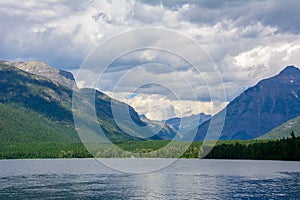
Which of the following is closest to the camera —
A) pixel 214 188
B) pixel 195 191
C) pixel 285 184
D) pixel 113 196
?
pixel 113 196

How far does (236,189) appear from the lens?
110m

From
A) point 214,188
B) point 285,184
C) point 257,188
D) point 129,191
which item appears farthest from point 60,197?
point 285,184

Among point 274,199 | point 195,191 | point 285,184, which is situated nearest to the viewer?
point 274,199

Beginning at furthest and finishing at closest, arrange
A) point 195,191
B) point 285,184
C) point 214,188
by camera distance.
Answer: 1. point 285,184
2. point 214,188
3. point 195,191

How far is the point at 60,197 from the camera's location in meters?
97.4

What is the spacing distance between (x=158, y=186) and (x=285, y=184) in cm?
3247

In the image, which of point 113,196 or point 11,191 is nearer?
point 113,196

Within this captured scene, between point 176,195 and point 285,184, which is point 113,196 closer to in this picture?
point 176,195

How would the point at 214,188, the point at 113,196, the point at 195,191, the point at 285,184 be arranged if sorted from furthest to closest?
the point at 285,184 → the point at 214,188 → the point at 195,191 → the point at 113,196

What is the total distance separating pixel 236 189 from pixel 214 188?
203 inches

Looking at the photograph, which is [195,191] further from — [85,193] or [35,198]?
[35,198]

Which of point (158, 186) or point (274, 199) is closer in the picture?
point (274, 199)

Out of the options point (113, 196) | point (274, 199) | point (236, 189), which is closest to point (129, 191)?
point (113, 196)

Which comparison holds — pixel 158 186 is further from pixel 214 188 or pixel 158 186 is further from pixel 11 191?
pixel 11 191
